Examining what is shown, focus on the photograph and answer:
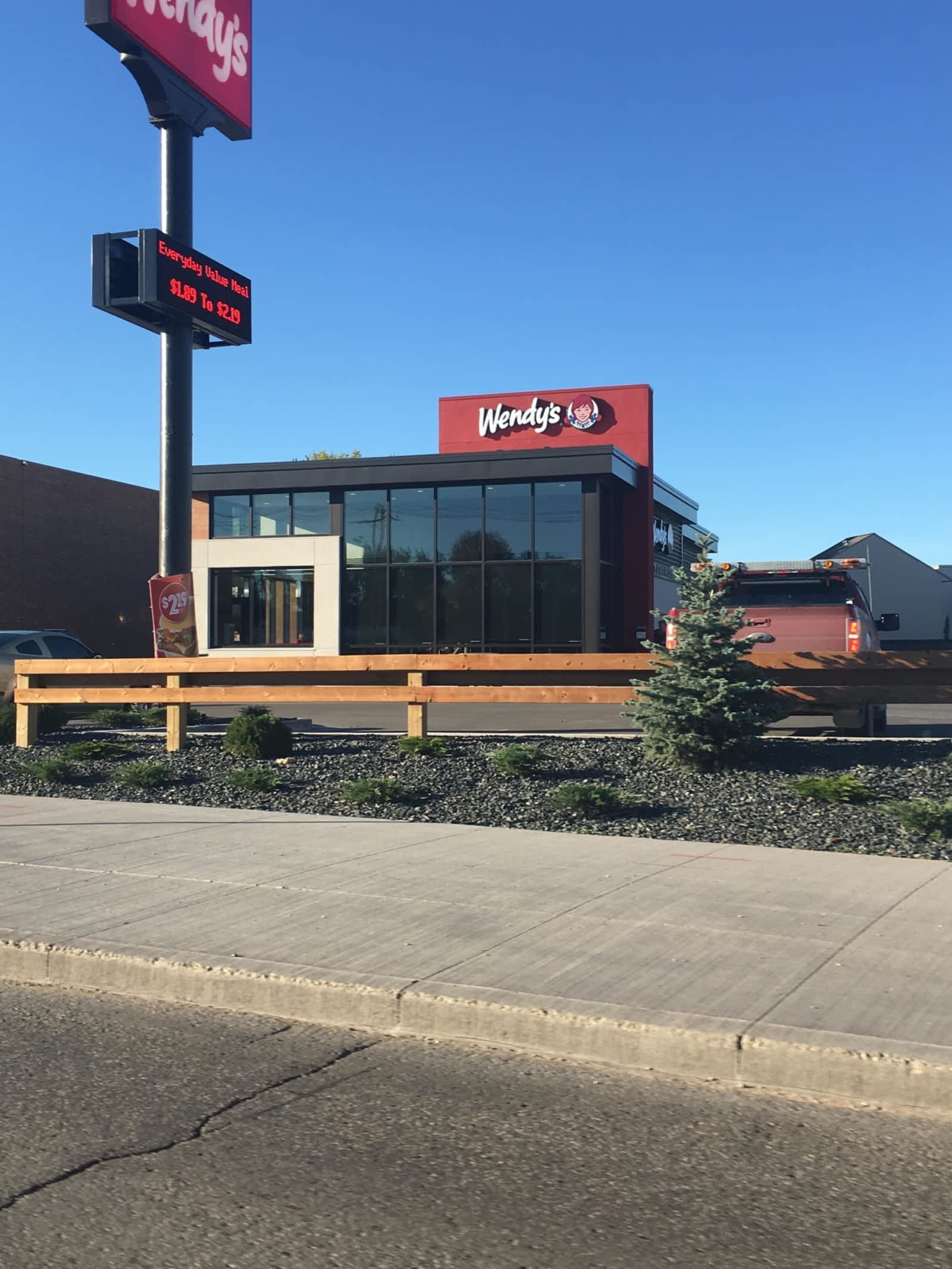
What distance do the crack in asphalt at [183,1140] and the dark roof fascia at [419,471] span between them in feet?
90.2

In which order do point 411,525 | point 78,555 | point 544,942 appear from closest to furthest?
point 544,942
point 411,525
point 78,555

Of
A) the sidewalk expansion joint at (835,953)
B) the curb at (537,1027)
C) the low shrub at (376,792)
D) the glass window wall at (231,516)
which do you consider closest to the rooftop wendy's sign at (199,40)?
the low shrub at (376,792)

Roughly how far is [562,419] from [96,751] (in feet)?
79.2

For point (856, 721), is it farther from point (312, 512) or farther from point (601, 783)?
point (312, 512)

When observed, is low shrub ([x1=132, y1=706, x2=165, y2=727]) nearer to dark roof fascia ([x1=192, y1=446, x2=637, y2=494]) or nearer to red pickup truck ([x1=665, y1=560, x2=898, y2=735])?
red pickup truck ([x1=665, y1=560, x2=898, y2=735])

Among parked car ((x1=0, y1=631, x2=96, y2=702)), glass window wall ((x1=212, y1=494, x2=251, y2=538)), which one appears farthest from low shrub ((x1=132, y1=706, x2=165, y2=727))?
glass window wall ((x1=212, y1=494, x2=251, y2=538))

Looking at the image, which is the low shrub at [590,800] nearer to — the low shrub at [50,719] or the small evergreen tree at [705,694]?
the small evergreen tree at [705,694]

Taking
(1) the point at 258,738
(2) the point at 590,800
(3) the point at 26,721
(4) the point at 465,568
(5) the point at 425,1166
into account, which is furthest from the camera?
(4) the point at 465,568

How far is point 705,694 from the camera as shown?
10859 millimetres

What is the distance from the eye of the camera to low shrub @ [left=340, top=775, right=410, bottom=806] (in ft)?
35.6

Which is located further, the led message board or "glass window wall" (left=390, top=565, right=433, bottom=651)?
"glass window wall" (left=390, top=565, right=433, bottom=651)

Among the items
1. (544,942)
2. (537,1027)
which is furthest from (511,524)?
(537,1027)

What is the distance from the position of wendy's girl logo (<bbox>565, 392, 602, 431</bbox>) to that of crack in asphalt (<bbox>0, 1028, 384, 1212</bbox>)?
31.5m

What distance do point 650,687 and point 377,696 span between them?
313 centimetres
